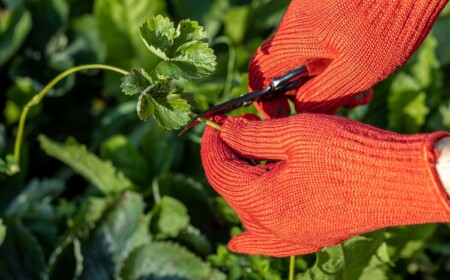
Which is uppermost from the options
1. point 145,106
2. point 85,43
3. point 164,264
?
point 85,43

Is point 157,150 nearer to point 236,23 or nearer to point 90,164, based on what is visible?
point 90,164

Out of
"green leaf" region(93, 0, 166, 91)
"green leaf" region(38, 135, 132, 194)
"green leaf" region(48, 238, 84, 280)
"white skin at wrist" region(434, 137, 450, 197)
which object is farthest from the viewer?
"green leaf" region(93, 0, 166, 91)

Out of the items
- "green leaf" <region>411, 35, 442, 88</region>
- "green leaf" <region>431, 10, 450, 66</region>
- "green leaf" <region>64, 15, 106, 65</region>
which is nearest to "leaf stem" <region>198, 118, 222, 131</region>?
"green leaf" <region>411, 35, 442, 88</region>

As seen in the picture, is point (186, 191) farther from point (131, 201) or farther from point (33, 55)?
point (33, 55)

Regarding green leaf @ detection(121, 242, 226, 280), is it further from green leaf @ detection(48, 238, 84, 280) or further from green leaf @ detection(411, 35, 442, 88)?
green leaf @ detection(411, 35, 442, 88)

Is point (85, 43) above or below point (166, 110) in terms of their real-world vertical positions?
above

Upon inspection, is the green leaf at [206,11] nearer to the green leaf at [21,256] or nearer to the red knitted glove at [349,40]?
the green leaf at [21,256]

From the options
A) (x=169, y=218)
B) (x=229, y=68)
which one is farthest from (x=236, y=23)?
(x=169, y=218)
